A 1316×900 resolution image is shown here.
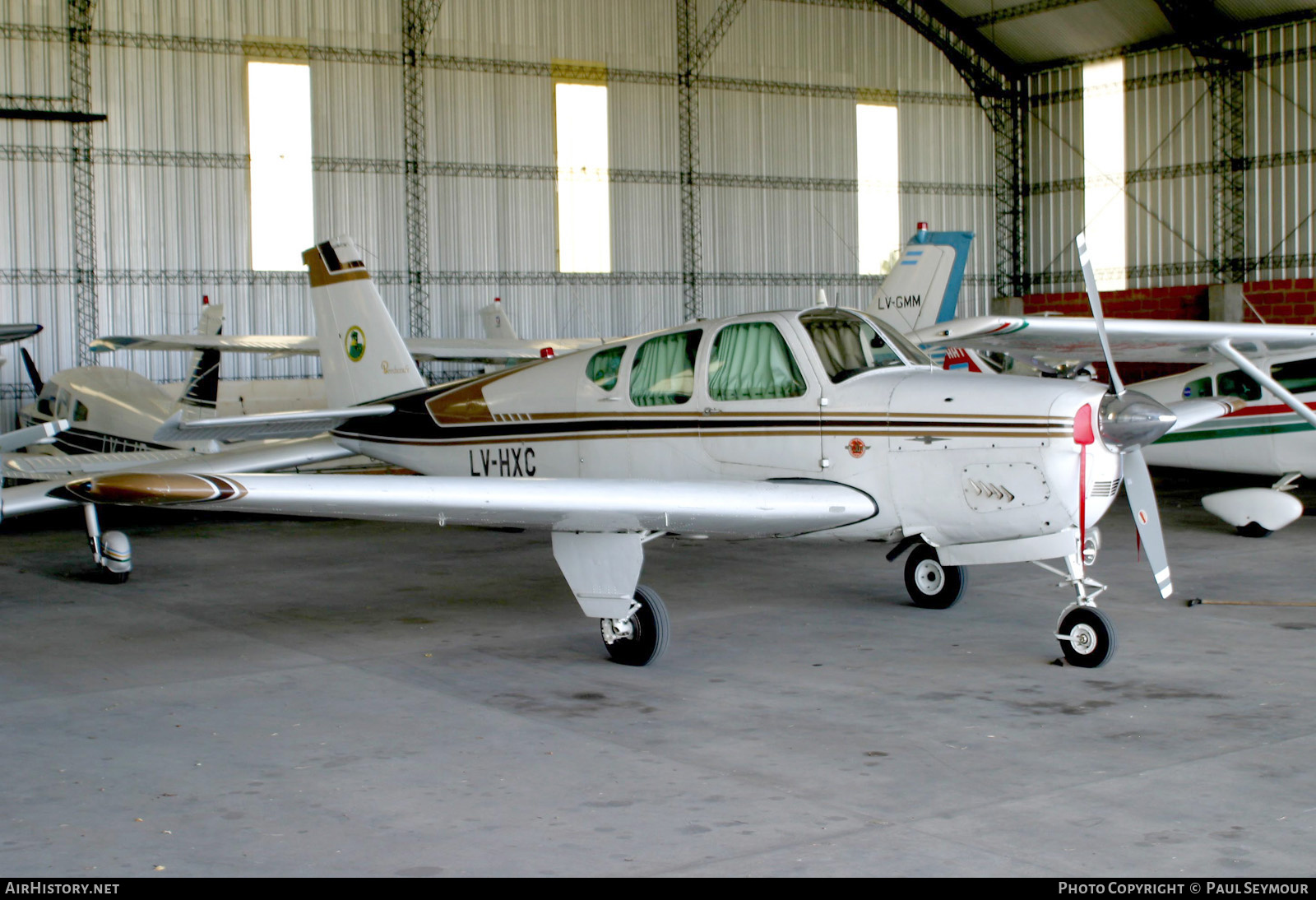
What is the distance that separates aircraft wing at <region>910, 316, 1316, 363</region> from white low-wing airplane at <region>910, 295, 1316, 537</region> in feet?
→ 0.04

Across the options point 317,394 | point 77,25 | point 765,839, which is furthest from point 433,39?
point 765,839

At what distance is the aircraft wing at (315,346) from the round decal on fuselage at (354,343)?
25.4 ft

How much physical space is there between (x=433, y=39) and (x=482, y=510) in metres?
20.4

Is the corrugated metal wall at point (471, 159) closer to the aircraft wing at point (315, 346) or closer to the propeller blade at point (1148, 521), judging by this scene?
the aircraft wing at point (315, 346)

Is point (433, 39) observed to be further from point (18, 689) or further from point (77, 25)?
point (18, 689)

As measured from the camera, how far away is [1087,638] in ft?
21.6

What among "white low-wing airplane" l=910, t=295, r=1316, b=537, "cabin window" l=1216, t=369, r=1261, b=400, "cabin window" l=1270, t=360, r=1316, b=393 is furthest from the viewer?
"cabin window" l=1216, t=369, r=1261, b=400

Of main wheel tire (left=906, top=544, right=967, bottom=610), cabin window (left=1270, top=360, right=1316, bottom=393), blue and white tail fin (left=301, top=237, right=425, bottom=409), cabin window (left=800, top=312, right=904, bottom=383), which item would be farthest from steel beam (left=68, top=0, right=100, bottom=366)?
cabin window (left=1270, top=360, right=1316, bottom=393)

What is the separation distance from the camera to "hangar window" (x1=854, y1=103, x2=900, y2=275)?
28.2 metres

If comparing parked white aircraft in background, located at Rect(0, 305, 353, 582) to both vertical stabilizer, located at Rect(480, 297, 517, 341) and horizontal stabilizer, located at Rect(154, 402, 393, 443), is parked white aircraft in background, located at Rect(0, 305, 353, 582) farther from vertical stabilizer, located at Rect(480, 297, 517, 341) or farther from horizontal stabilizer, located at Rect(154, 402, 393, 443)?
vertical stabilizer, located at Rect(480, 297, 517, 341)

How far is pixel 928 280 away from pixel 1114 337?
572 cm

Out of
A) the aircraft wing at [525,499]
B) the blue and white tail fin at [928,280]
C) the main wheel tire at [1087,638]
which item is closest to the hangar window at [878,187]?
the blue and white tail fin at [928,280]

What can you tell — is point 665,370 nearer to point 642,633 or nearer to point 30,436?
point 642,633

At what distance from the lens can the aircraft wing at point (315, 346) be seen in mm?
17750
